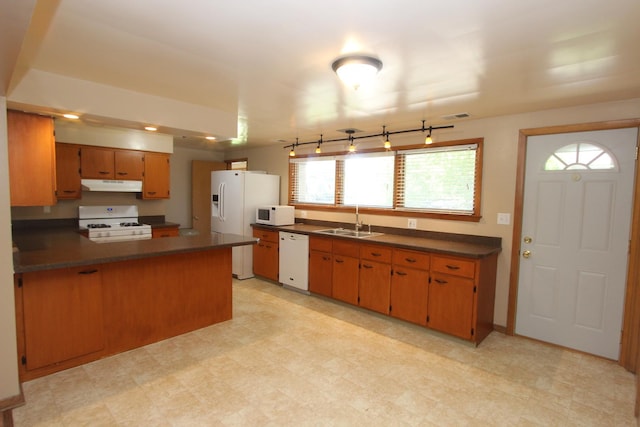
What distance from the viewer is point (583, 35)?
170 cm

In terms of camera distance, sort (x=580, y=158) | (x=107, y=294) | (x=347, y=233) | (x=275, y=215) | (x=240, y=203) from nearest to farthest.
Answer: (x=107, y=294) < (x=580, y=158) < (x=347, y=233) < (x=275, y=215) < (x=240, y=203)

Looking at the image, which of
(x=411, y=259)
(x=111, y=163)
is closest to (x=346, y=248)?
(x=411, y=259)

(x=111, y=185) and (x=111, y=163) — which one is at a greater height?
(x=111, y=163)

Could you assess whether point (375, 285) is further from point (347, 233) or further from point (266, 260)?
point (266, 260)

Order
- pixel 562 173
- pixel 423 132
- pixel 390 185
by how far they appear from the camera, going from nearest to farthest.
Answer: pixel 562 173
pixel 423 132
pixel 390 185

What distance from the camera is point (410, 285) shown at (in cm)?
349

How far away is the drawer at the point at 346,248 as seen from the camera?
396 cm

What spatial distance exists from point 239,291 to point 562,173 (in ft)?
13.4

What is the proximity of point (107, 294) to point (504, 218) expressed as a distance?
12.5 ft

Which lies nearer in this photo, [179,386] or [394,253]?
[179,386]

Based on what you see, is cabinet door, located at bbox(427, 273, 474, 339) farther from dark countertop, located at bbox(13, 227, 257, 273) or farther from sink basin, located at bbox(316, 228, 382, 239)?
dark countertop, located at bbox(13, 227, 257, 273)

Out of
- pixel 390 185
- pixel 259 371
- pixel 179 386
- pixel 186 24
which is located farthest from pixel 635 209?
pixel 179 386

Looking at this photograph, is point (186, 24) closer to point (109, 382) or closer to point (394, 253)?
point (109, 382)

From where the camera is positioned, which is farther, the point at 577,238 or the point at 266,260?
the point at 266,260
